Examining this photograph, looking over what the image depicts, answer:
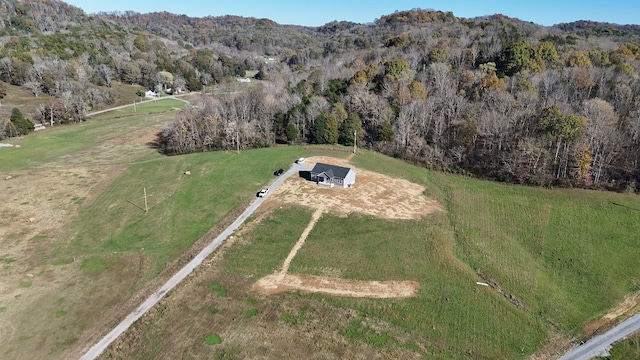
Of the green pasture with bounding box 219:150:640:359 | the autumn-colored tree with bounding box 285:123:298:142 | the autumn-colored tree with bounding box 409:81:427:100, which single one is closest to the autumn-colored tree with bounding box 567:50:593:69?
the autumn-colored tree with bounding box 409:81:427:100

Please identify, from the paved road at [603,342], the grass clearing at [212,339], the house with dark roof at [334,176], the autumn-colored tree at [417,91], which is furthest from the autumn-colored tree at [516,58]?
the grass clearing at [212,339]

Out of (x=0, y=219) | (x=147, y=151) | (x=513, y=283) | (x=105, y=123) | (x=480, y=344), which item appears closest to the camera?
(x=480, y=344)

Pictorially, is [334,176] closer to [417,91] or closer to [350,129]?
[350,129]

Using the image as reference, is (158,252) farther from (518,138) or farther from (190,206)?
(518,138)

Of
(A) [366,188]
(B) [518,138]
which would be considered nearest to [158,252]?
(A) [366,188]

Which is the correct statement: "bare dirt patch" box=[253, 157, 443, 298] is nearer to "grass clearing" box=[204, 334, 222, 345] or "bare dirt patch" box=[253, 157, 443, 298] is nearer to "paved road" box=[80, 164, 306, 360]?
"paved road" box=[80, 164, 306, 360]
